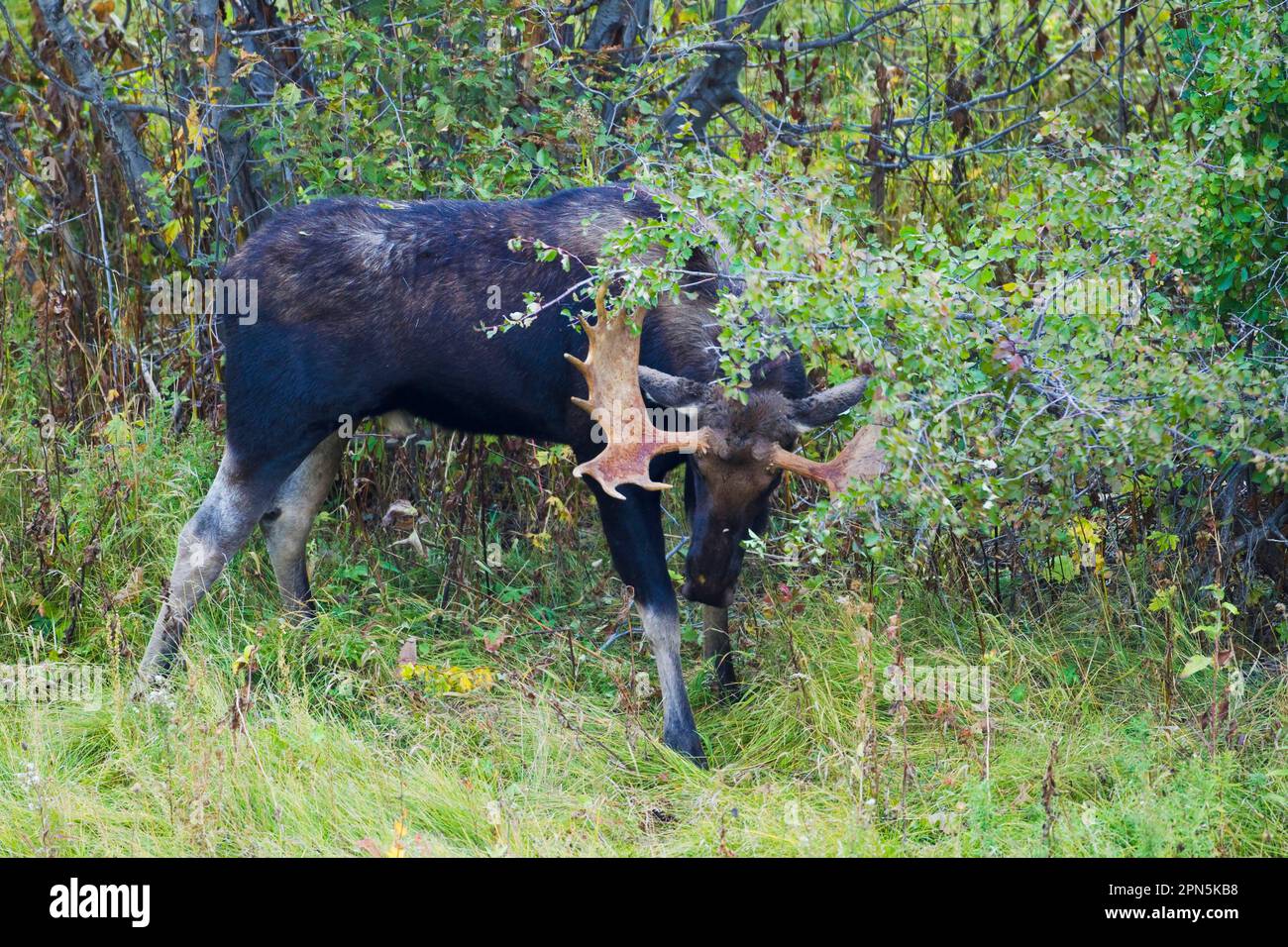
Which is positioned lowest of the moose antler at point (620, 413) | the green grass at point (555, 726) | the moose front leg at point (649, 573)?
the green grass at point (555, 726)

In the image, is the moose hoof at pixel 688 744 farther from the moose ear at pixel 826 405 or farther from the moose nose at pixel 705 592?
the moose ear at pixel 826 405

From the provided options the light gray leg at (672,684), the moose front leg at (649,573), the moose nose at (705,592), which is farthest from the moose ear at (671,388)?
the light gray leg at (672,684)

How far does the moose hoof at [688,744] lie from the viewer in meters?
5.55

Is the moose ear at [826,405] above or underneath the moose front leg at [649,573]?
above

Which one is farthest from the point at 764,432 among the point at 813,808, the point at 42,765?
the point at 42,765

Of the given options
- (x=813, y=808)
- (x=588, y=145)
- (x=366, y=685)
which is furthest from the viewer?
(x=588, y=145)

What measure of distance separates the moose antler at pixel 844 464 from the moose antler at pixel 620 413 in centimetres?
31

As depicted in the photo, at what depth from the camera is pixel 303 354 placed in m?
5.90

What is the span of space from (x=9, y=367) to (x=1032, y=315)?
5.24 metres

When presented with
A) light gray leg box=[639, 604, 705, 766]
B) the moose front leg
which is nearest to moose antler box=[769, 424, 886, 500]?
the moose front leg

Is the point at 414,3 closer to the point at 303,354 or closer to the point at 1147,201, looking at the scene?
the point at 303,354

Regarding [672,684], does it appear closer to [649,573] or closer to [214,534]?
[649,573]

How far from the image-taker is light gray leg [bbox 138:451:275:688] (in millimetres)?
6000

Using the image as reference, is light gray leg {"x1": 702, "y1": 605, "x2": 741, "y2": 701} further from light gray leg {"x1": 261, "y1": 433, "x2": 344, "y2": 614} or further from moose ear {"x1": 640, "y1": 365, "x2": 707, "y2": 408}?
light gray leg {"x1": 261, "y1": 433, "x2": 344, "y2": 614}
